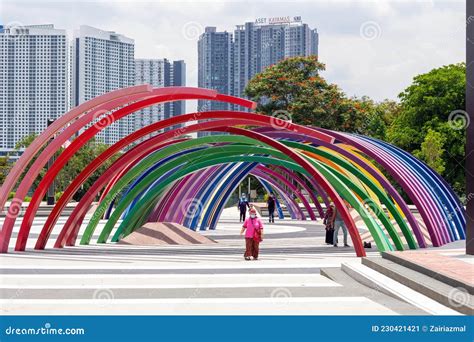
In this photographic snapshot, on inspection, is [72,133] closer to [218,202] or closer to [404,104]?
[218,202]

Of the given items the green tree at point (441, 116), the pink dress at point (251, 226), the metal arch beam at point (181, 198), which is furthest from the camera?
the green tree at point (441, 116)

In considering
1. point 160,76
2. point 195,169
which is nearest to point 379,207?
point 195,169

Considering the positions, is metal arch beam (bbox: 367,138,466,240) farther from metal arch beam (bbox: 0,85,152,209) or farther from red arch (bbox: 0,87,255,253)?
metal arch beam (bbox: 0,85,152,209)

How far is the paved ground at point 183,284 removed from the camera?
31.3 feet

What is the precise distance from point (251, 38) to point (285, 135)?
130 m

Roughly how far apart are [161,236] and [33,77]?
10889 cm

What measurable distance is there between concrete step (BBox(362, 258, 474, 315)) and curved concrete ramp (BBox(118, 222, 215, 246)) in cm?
919

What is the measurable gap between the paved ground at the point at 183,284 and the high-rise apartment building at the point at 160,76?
4170 inches

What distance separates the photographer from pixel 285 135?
71.4 feet

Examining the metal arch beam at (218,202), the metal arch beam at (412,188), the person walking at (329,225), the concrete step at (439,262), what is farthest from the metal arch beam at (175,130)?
the metal arch beam at (218,202)

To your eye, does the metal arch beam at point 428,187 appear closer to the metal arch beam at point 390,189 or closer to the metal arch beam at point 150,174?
the metal arch beam at point 390,189

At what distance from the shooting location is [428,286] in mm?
10484

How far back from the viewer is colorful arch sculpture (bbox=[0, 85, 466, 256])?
1747 centimetres
